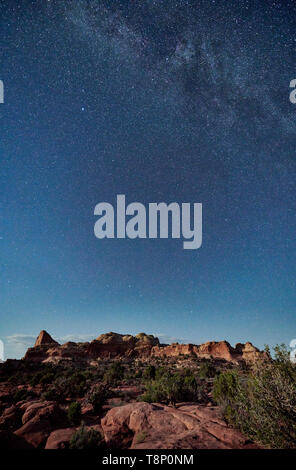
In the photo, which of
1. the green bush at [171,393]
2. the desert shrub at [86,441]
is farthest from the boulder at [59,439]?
the green bush at [171,393]

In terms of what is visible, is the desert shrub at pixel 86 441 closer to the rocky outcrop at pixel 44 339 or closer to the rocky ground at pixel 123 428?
the rocky ground at pixel 123 428

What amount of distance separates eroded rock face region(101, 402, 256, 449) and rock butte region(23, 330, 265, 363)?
5408cm

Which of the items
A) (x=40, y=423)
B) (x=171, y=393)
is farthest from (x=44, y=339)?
(x=171, y=393)

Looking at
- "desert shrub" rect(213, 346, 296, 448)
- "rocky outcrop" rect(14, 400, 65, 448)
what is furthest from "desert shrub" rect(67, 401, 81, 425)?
"desert shrub" rect(213, 346, 296, 448)

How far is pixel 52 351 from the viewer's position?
187 feet

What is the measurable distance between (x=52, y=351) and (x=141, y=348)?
28.7m

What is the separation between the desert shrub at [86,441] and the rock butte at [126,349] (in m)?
54.7

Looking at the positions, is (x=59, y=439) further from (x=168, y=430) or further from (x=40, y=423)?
(x=168, y=430)

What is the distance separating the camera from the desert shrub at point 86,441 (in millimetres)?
6922

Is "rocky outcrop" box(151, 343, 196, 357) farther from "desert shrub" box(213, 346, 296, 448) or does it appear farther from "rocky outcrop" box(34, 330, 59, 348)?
"desert shrub" box(213, 346, 296, 448)
